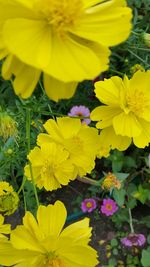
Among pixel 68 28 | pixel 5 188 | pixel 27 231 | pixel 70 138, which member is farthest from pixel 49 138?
pixel 68 28

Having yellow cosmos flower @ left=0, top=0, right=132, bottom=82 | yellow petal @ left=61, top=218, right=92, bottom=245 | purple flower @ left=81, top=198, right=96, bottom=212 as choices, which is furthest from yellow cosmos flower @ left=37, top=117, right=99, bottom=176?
purple flower @ left=81, top=198, right=96, bottom=212

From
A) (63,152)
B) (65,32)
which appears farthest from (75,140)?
(65,32)

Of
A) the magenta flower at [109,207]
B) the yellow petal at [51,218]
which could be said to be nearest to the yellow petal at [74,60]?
the yellow petal at [51,218]

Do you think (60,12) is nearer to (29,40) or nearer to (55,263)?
(29,40)

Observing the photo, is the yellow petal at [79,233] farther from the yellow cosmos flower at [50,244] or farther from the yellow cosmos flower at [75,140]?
the yellow cosmos flower at [75,140]

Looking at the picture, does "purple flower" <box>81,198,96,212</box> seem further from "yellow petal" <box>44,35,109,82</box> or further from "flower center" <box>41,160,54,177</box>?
"yellow petal" <box>44,35,109,82</box>

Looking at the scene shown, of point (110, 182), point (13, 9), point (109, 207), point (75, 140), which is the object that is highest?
point (13, 9)
